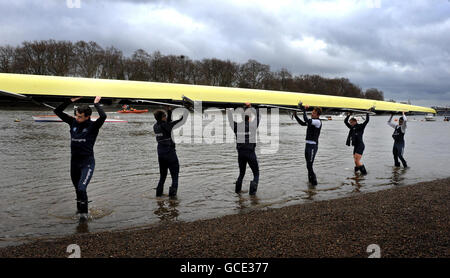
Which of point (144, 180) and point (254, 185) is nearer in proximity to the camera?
point (254, 185)

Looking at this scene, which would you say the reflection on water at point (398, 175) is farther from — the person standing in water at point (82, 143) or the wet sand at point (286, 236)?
the person standing in water at point (82, 143)

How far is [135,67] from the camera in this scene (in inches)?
3435

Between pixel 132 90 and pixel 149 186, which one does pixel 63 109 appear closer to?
pixel 132 90

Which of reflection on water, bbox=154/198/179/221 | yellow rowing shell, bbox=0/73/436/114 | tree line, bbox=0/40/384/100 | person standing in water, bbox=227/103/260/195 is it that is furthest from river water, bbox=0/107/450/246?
tree line, bbox=0/40/384/100

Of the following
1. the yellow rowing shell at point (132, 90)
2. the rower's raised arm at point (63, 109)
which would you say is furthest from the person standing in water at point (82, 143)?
the yellow rowing shell at point (132, 90)

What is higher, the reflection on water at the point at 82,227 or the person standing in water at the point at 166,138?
the person standing in water at the point at 166,138

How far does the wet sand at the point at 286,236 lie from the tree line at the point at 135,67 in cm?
7575

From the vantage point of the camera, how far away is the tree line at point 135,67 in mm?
72688

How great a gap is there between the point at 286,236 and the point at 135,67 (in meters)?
88.6

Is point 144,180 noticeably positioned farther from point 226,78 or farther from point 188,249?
point 226,78

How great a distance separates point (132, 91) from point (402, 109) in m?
6.02

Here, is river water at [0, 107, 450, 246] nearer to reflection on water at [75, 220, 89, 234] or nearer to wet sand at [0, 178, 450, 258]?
reflection on water at [75, 220, 89, 234]
